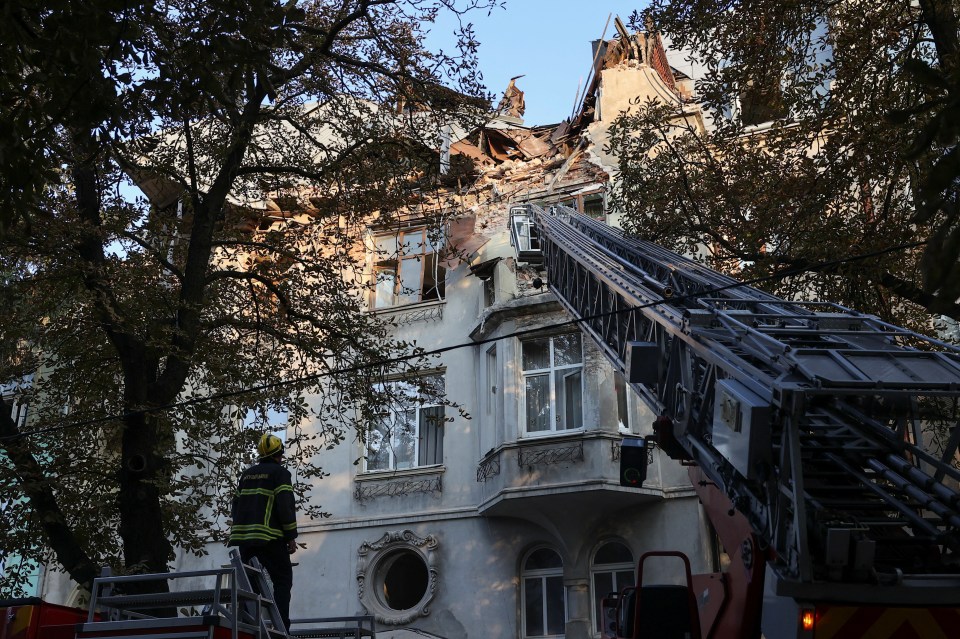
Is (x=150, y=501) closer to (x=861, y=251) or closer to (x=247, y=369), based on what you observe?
(x=247, y=369)

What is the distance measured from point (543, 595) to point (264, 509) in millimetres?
11227

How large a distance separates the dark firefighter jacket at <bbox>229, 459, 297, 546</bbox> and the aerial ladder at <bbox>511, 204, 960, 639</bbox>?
306cm

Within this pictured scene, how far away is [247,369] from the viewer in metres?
14.3

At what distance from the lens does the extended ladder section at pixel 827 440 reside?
5703 millimetres

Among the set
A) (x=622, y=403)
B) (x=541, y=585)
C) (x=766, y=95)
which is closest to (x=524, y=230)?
(x=622, y=403)

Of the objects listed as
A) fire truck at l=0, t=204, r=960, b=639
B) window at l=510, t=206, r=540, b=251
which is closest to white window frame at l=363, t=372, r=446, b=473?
window at l=510, t=206, r=540, b=251

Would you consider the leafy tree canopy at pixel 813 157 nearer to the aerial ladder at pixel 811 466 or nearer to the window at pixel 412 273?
the aerial ladder at pixel 811 466

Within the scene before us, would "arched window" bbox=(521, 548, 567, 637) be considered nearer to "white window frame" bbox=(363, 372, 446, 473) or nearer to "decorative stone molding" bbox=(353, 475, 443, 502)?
"decorative stone molding" bbox=(353, 475, 443, 502)

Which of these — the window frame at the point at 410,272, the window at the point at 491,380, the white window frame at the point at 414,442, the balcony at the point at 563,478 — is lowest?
the balcony at the point at 563,478

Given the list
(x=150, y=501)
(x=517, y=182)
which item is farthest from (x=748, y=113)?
(x=150, y=501)

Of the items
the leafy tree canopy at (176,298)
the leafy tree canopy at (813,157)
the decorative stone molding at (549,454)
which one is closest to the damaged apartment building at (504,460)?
the decorative stone molding at (549,454)

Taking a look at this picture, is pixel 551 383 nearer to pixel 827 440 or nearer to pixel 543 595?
pixel 543 595

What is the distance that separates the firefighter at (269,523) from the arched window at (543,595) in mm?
10525

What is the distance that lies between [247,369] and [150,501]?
11.5 ft
